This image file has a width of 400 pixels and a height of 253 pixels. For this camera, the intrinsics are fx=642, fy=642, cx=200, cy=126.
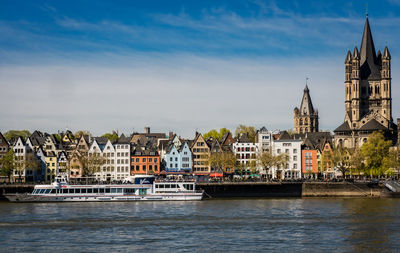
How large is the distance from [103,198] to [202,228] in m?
39.5

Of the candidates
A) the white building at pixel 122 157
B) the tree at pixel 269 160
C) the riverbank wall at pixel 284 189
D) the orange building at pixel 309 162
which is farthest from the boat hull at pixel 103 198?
the orange building at pixel 309 162

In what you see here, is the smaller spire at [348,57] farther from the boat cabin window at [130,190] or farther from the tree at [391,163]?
the boat cabin window at [130,190]

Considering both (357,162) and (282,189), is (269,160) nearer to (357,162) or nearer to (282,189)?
(357,162)

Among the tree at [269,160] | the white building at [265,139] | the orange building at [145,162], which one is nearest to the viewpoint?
the tree at [269,160]

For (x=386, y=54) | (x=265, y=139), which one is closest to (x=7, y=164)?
(x=265, y=139)

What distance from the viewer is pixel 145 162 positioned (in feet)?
465

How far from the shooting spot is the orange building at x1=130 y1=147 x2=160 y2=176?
14162 cm

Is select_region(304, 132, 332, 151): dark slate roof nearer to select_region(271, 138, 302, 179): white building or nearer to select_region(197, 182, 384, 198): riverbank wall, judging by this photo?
→ select_region(271, 138, 302, 179): white building

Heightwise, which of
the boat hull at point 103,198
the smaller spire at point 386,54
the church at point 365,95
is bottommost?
the boat hull at point 103,198

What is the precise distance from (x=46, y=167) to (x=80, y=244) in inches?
3679

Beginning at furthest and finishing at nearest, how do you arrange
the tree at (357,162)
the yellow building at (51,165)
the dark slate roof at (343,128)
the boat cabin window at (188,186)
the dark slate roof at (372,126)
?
the dark slate roof at (343,128) → the dark slate roof at (372,126) → the yellow building at (51,165) → the tree at (357,162) → the boat cabin window at (188,186)

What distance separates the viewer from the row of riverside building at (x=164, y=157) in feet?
458

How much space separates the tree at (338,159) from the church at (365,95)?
18380 mm

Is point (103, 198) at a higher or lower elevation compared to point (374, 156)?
lower
